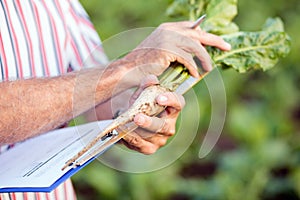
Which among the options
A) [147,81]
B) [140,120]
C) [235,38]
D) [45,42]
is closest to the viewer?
[140,120]

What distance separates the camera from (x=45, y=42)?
1670 mm

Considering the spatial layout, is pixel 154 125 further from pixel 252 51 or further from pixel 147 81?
pixel 252 51

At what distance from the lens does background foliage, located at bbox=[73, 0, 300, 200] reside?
335 cm

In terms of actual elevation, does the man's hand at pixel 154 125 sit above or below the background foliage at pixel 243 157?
above

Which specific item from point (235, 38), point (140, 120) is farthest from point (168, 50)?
A: point (235, 38)

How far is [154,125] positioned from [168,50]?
6.5 inches

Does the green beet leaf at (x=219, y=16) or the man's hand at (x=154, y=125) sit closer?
the man's hand at (x=154, y=125)

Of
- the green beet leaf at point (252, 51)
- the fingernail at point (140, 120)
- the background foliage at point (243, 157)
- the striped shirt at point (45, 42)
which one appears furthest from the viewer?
the background foliage at point (243, 157)

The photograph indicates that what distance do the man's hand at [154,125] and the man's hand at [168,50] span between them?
56mm

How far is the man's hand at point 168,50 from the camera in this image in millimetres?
1532

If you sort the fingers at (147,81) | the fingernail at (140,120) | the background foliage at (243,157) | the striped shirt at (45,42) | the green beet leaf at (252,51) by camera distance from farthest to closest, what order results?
1. the background foliage at (243,157)
2. the green beet leaf at (252,51)
3. the striped shirt at (45,42)
4. the fingers at (147,81)
5. the fingernail at (140,120)

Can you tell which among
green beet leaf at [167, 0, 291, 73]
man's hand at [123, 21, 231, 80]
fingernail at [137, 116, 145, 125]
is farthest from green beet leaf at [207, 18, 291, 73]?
fingernail at [137, 116, 145, 125]

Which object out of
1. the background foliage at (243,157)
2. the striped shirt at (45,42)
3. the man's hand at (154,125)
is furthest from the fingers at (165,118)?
the background foliage at (243,157)

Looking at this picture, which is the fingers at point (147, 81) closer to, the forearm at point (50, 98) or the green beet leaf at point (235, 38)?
the forearm at point (50, 98)
